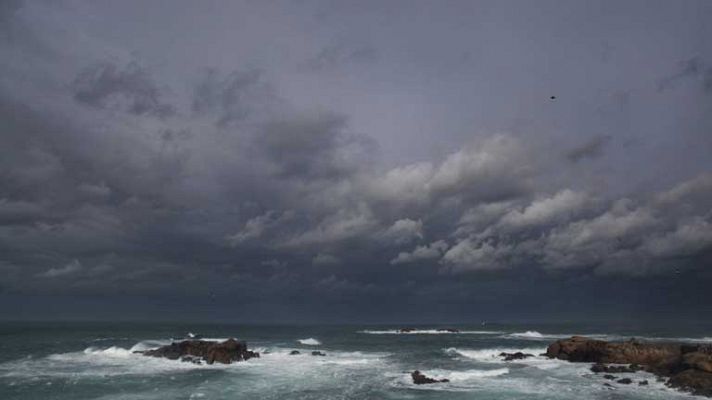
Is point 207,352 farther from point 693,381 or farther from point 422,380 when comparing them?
point 693,381

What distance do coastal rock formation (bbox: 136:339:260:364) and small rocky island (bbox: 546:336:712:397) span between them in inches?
1535

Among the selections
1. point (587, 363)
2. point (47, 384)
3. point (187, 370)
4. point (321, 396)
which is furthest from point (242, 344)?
point (587, 363)

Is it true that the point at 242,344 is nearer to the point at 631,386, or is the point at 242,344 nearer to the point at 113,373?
the point at 113,373

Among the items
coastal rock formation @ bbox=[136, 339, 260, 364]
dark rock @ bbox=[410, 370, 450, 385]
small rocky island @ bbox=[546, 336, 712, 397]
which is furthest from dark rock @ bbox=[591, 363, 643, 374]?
coastal rock formation @ bbox=[136, 339, 260, 364]

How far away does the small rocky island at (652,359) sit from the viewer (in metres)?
40.2

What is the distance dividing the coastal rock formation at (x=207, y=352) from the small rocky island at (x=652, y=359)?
39.0 meters

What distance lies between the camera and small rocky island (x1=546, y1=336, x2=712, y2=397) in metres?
40.2

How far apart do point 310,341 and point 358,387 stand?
58437 millimetres

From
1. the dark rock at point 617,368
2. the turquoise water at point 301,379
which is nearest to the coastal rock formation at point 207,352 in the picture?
the turquoise water at point 301,379

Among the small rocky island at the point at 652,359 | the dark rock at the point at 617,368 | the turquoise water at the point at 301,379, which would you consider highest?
the small rocky island at the point at 652,359

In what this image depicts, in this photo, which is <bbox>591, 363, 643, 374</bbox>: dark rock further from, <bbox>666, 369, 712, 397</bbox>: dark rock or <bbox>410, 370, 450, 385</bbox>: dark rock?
<bbox>410, 370, 450, 385</bbox>: dark rock

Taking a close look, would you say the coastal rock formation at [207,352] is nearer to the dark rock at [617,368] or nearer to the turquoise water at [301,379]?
the turquoise water at [301,379]

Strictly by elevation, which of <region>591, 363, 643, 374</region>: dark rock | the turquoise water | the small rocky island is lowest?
the turquoise water

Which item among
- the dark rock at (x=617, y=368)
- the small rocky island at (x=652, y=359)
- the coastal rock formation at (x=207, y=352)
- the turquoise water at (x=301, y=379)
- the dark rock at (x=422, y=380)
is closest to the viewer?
the turquoise water at (x=301, y=379)
